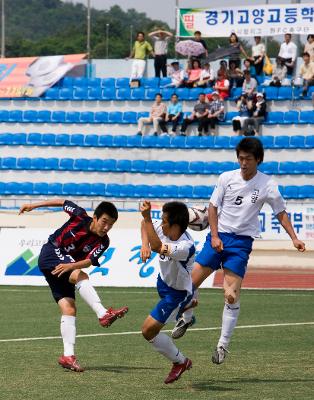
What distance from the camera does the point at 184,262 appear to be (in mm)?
9766

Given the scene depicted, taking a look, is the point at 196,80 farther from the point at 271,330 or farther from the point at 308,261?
the point at 271,330

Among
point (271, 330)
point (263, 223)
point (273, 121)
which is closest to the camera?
point (271, 330)

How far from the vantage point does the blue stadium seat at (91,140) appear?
34.2 m

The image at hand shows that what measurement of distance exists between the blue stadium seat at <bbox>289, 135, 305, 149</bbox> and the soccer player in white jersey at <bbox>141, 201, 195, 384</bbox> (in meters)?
22.3

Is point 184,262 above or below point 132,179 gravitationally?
above

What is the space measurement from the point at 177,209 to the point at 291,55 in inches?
984

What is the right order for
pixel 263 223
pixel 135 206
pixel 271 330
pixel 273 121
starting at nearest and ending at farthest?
pixel 271 330 < pixel 263 223 < pixel 135 206 < pixel 273 121

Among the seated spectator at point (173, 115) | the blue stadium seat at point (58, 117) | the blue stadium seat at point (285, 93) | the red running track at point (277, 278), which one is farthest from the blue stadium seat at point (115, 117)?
the red running track at point (277, 278)

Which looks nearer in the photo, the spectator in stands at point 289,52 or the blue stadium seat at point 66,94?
the spectator in stands at point 289,52

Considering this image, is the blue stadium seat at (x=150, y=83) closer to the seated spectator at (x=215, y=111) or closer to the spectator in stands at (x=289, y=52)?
the seated spectator at (x=215, y=111)

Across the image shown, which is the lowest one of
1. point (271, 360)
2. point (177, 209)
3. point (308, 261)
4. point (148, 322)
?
point (308, 261)

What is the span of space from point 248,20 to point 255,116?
3.95 meters

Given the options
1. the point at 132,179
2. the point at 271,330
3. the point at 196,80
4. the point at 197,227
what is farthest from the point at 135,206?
the point at 197,227

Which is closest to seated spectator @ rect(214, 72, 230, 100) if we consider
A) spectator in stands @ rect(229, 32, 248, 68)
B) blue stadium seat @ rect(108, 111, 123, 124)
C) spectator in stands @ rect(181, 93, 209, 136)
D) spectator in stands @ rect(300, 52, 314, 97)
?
spectator in stands @ rect(181, 93, 209, 136)
